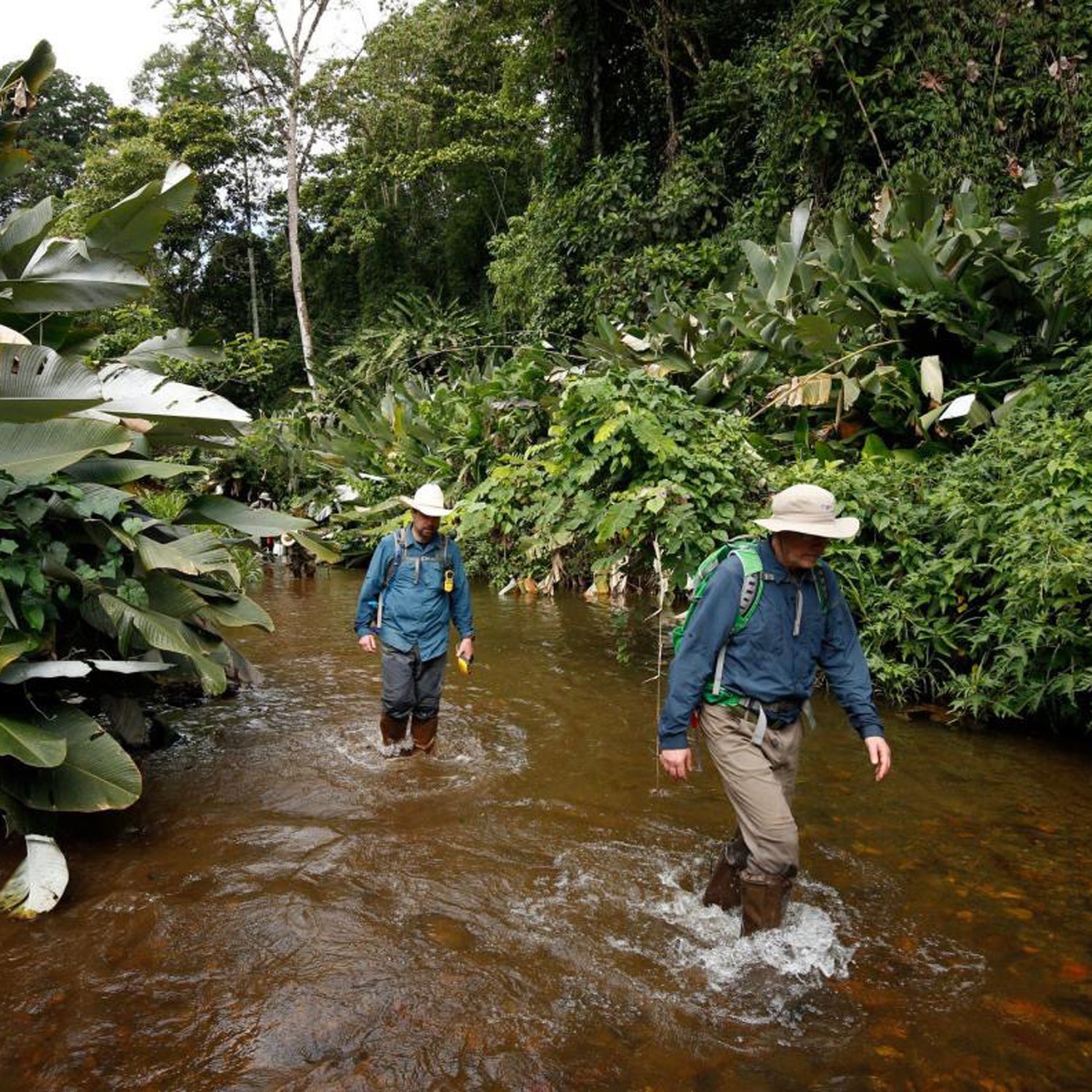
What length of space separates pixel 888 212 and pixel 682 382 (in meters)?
2.96

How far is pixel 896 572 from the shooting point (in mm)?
6410

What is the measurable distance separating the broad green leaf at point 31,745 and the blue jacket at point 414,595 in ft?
6.68

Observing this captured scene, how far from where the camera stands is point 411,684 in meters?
5.55

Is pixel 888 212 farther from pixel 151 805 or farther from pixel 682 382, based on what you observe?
pixel 151 805

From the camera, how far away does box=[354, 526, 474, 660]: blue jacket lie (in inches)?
214

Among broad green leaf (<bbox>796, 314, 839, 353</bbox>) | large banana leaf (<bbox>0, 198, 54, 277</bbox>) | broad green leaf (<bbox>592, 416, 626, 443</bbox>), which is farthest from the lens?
broad green leaf (<bbox>796, 314, 839, 353</bbox>)

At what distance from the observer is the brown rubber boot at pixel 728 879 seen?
3641mm

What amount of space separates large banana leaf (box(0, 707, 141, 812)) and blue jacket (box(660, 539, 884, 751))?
8.25 ft

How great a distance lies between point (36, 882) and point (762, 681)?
3176 millimetres

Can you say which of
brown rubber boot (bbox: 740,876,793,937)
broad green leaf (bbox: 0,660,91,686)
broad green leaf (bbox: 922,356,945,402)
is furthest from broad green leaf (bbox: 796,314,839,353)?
broad green leaf (bbox: 0,660,91,686)

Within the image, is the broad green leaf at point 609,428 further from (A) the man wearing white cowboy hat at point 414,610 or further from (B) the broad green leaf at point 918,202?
(B) the broad green leaf at point 918,202

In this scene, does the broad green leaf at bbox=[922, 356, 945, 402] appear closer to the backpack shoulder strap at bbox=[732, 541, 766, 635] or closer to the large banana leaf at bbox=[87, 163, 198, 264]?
the backpack shoulder strap at bbox=[732, 541, 766, 635]

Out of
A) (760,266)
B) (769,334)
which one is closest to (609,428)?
(769,334)

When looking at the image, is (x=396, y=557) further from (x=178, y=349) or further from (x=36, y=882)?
(x=36, y=882)
